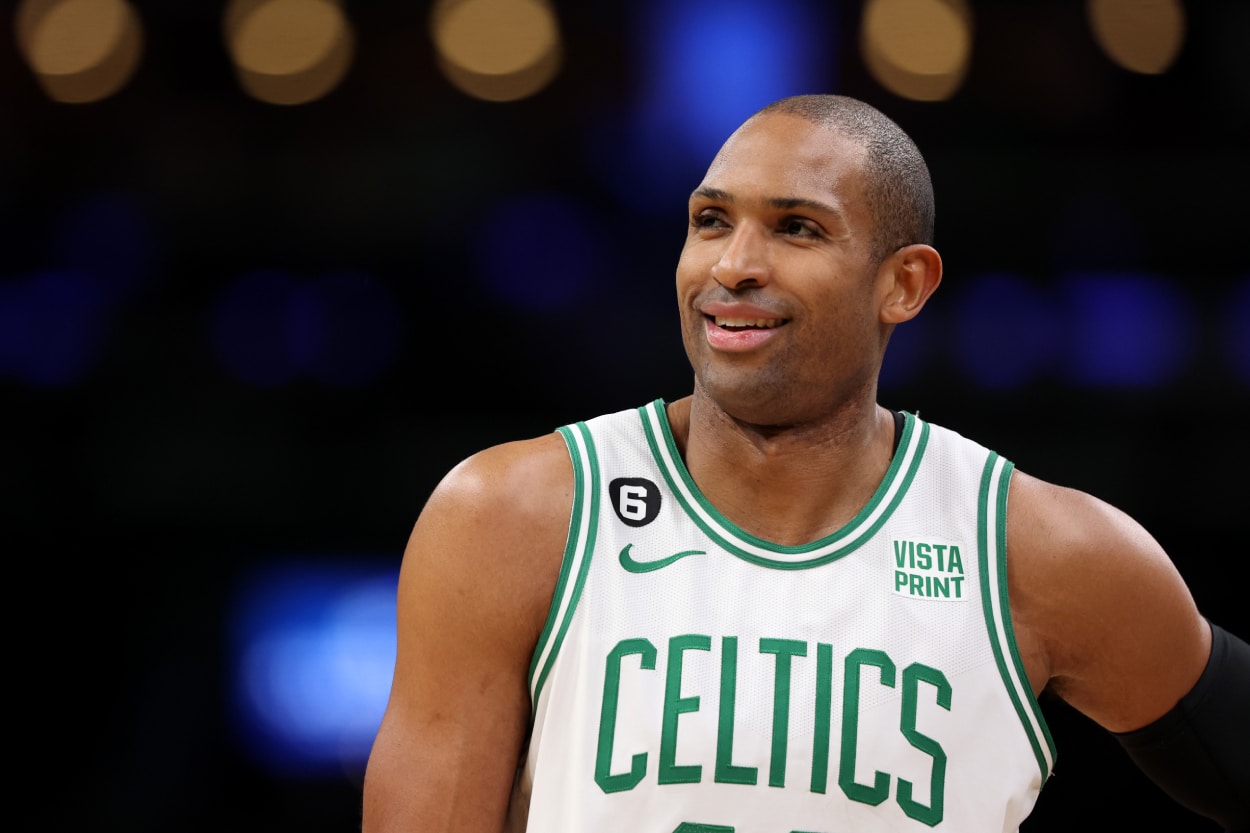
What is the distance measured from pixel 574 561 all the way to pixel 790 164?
73cm

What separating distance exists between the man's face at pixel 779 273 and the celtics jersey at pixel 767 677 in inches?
9.6

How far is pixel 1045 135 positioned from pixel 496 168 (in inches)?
81.6

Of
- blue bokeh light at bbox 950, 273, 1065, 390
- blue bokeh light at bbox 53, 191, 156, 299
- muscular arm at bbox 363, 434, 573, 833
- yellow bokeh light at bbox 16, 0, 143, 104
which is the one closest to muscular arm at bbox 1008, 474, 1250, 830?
muscular arm at bbox 363, 434, 573, 833

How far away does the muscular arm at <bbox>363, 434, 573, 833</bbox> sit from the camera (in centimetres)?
234

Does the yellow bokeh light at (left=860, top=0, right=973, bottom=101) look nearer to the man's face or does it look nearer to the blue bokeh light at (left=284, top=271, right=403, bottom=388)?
the blue bokeh light at (left=284, top=271, right=403, bottom=388)

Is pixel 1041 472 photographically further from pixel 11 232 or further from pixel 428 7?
pixel 11 232

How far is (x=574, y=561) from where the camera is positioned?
7.95 feet

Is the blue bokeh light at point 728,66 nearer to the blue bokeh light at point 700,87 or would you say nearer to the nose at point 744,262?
the blue bokeh light at point 700,87

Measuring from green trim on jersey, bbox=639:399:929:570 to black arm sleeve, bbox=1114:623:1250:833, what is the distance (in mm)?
635

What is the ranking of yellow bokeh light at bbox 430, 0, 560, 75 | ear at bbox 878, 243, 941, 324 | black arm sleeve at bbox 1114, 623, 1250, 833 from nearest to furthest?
ear at bbox 878, 243, 941, 324 < black arm sleeve at bbox 1114, 623, 1250, 833 < yellow bokeh light at bbox 430, 0, 560, 75

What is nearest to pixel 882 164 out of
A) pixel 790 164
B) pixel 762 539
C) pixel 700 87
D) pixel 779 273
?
pixel 790 164

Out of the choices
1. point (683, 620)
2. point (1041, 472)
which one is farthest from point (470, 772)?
point (1041, 472)

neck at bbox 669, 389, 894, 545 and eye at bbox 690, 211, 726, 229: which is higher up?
eye at bbox 690, 211, 726, 229

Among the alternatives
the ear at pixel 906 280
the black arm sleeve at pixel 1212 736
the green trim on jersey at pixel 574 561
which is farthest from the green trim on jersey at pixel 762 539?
the black arm sleeve at pixel 1212 736
